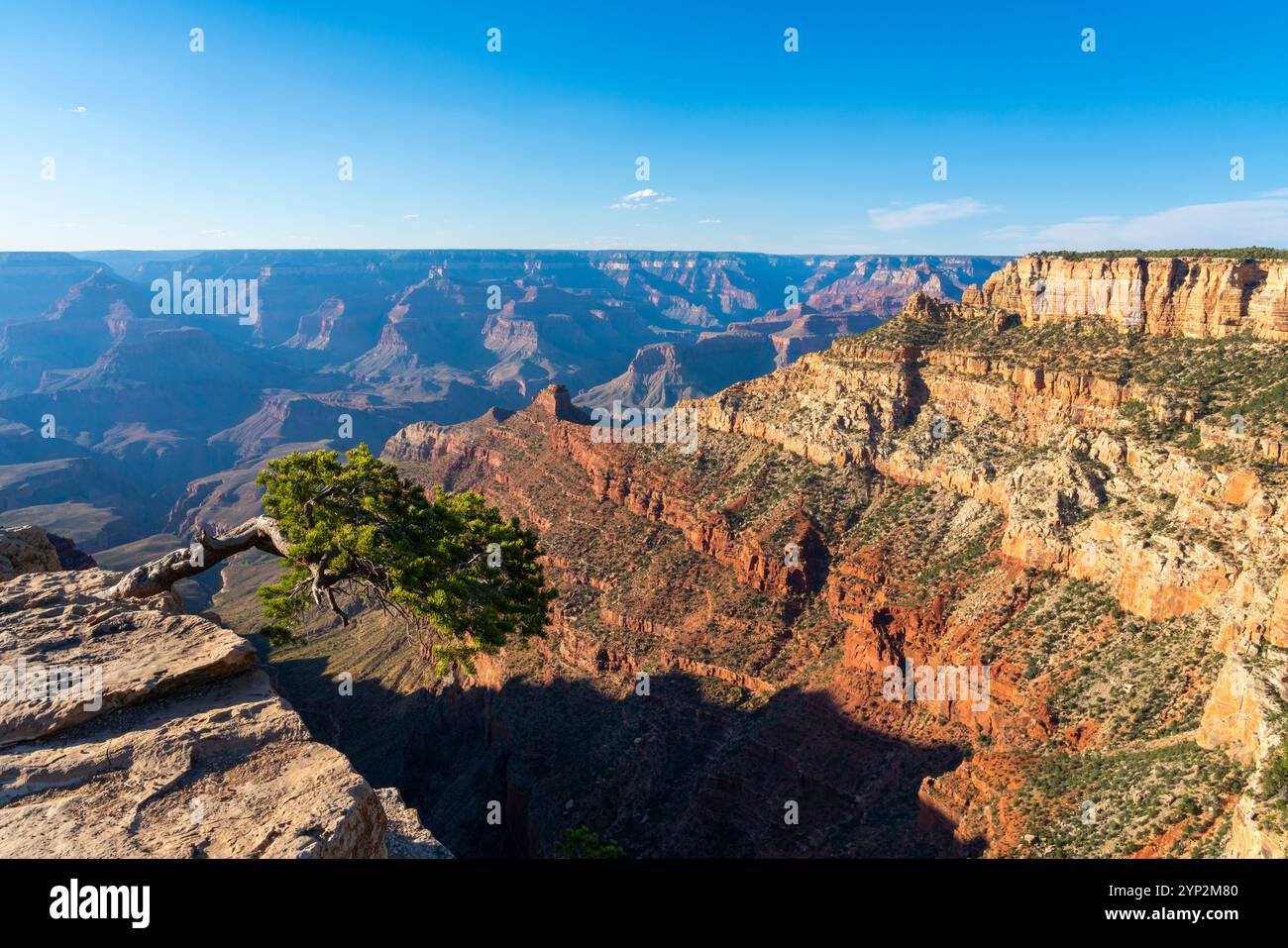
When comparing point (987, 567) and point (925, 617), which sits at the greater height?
point (987, 567)

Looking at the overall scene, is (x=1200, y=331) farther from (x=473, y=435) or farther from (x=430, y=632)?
(x=473, y=435)

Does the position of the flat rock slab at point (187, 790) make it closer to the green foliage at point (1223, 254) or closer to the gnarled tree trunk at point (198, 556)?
the gnarled tree trunk at point (198, 556)

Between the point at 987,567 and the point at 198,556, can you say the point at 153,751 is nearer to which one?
the point at 198,556

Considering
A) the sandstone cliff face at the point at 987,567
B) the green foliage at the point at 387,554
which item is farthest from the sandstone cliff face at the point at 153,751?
the sandstone cliff face at the point at 987,567

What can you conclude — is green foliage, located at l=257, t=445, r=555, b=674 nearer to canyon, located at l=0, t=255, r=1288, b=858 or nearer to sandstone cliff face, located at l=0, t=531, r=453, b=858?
sandstone cliff face, located at l=0, t=531, r=453, b=858

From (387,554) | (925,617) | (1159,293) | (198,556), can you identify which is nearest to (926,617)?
(925,617)

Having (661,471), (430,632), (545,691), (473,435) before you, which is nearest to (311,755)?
(430,632)

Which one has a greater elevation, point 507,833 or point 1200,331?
point 1200,331
